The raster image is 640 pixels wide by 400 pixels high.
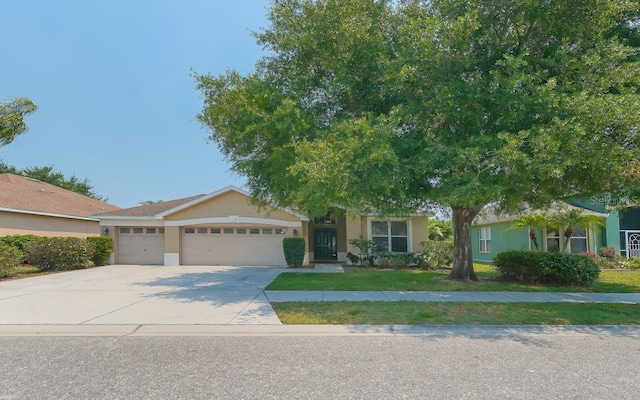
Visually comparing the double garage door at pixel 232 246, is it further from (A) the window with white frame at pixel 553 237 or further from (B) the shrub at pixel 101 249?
(A) the window with white frame at pixel 553 237

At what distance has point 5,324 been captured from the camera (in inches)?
313

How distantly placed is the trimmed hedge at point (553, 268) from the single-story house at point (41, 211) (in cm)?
2101

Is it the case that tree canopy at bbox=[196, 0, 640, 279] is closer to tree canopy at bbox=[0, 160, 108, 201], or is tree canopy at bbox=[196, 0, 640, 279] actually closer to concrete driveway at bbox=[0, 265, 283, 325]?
concrete driveway at bbox=[0, 265, 283, 325]

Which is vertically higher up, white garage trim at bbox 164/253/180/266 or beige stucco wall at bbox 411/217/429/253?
beige stucco wall at bbox 411/217/429/253

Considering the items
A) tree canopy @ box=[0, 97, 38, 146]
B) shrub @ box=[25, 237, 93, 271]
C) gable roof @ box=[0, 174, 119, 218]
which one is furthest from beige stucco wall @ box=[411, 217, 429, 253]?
gable roof @ box=[0, 174, 119, 218]

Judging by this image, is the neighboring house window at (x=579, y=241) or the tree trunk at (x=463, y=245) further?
the neighboring house window at (x=579, y=241)

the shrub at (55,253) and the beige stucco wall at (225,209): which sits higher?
the beige stucco wall at (225,209)

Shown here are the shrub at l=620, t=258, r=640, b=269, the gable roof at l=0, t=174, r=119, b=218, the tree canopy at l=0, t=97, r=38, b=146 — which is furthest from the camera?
the gable roof at l=0, t=174, r=119, b=218

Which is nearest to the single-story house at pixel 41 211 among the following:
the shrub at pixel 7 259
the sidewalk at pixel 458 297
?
the shrub at pixel 7 259

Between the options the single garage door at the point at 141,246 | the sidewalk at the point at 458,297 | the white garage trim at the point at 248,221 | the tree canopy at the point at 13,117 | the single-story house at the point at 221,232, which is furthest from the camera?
the single garage door at the point at 141,246

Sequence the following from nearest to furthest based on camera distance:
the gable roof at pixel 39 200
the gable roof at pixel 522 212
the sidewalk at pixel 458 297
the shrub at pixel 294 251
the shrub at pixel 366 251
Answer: the sidewalk at pixel 458 297, the gable roof at pixel 522 212, the shrub at pixel 294 251, the shrub at pixel 366 251, the gable roof at pixel 39 200

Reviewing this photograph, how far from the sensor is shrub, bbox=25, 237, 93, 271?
17672mm

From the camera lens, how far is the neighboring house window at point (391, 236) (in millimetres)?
21750

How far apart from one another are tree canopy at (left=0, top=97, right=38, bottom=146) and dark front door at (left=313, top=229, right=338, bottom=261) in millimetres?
14665
